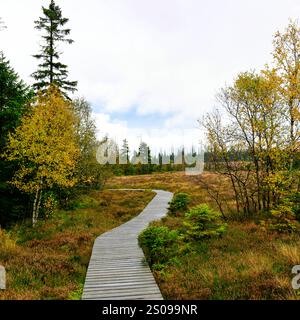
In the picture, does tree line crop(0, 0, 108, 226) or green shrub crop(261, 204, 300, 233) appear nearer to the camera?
green shrub crop(261, 204, 300, 233)

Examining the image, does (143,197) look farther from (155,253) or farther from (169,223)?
(155,253)

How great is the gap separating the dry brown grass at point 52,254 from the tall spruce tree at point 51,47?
1192 centimetres

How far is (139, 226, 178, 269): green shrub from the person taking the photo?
1015cm

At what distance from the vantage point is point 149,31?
1936cm

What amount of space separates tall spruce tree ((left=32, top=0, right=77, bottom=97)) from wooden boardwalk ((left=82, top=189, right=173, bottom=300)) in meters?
16.4

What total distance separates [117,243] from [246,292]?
7.03m

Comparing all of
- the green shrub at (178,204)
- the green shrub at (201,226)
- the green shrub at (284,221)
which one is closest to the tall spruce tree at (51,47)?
the green shrub at (178,204)

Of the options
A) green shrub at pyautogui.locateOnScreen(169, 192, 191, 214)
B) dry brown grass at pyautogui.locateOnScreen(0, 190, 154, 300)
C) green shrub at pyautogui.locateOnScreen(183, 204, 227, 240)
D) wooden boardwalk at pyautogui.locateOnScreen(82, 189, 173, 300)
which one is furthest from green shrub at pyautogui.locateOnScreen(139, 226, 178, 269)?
green shrub at pyautogui.locateOnScreen(169, 192, 191, 214)

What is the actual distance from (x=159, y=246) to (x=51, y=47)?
69.9 feet

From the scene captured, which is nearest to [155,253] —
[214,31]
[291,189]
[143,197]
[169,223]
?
[169,223]

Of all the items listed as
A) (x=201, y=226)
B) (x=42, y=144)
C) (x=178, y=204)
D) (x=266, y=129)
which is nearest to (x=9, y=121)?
(x=42, y=144)

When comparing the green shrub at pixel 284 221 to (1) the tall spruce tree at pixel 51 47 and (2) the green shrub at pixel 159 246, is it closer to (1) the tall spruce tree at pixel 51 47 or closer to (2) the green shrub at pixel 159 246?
(2) the green shrub at pixel 159 246

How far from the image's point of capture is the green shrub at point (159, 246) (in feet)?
33.3

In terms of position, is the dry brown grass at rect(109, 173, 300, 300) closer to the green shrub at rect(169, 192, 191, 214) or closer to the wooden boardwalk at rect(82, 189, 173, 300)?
the wooden boardwalk at rect(82, 189, 173, 300)
